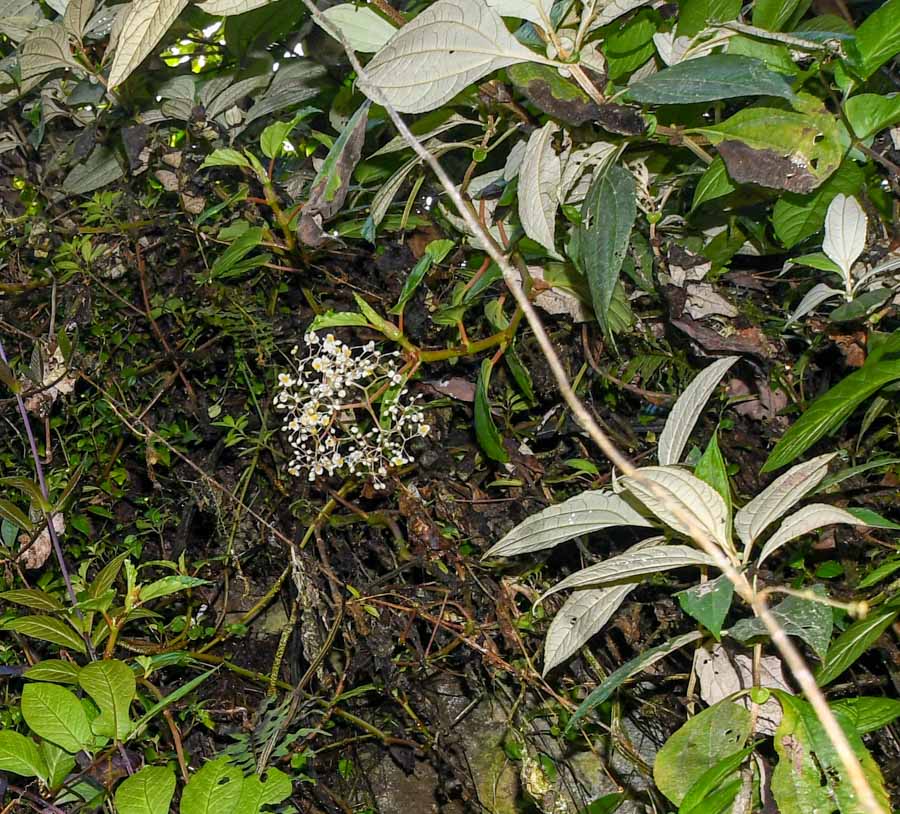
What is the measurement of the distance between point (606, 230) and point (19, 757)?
65 centimetres

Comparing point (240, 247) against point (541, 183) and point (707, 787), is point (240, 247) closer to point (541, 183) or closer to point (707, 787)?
point (541, 183)

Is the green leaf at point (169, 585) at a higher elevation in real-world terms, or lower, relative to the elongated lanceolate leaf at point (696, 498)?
lower

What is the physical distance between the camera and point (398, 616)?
943mm

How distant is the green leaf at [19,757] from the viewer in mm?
691

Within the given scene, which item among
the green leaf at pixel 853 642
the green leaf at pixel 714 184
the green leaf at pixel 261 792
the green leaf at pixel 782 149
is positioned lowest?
the green leaf at pixel 261 792

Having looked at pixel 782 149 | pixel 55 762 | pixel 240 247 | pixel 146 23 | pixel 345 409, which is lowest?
pixel 55 762

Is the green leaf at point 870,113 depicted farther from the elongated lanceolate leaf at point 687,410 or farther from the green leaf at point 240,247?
the green leaf at point 240,247

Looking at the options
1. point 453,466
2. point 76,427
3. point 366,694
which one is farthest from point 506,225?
point 76,427

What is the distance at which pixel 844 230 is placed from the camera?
70 centimetres

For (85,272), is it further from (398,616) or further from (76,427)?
(398,616)

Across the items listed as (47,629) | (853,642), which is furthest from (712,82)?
(47,629)

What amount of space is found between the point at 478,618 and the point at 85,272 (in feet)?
2.33

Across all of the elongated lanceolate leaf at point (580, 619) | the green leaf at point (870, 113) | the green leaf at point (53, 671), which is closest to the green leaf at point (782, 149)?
the green leaf at point (870, 113)

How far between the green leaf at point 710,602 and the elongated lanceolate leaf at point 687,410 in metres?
0.16
